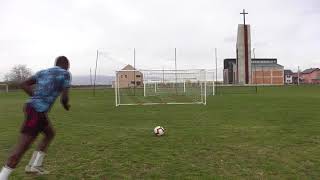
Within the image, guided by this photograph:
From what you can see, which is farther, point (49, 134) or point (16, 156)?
point (49, 134)

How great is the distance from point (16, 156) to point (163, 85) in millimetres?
37660

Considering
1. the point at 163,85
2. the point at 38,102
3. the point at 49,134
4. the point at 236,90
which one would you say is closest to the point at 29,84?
the point at 38,102

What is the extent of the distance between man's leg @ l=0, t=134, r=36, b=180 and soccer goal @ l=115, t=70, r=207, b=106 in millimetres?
27461

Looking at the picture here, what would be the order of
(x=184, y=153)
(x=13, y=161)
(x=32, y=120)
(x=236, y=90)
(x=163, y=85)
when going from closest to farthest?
(x=13, y=161) → (x=32, y=120) → (x=184, y=153) → (x=163, y=85) → (x=236, y=90)

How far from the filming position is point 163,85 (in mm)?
44125

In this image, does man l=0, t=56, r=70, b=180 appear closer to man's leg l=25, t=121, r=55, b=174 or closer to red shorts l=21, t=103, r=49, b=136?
red shorts l=21, t=103, r=49, b=136

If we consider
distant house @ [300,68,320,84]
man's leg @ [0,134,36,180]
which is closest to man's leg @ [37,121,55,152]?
man's leg @ [0,134,36,180]

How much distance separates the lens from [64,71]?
6.82 metres

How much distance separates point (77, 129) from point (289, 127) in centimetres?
598

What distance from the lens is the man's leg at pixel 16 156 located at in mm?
6500

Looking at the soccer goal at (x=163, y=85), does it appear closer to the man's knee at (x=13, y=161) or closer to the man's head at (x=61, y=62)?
the man's head at (x=61, y=62)

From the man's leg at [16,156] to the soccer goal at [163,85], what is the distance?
2746 centimetres

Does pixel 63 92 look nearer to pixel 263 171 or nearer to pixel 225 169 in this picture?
pixel 225 169

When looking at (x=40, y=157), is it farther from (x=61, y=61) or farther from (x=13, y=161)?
(x=61, y=61)
